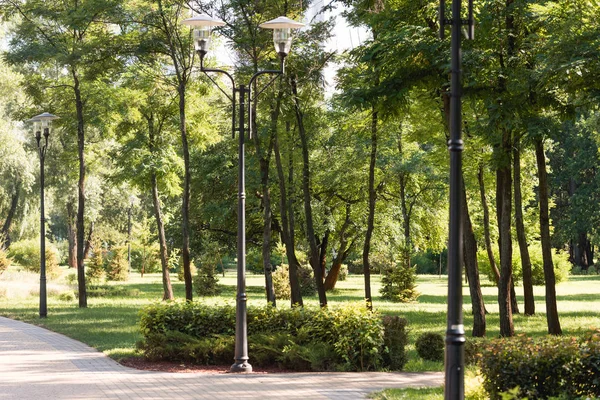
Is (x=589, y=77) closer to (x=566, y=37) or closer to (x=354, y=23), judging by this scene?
(x=566, y=37)

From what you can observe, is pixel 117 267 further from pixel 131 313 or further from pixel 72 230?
pixel 131 313

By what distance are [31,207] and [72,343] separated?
102 feet

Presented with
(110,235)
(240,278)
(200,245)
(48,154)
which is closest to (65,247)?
(110,235)

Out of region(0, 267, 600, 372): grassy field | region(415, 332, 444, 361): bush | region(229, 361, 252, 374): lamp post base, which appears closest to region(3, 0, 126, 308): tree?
region(0, 267, 600, 372): grassy field

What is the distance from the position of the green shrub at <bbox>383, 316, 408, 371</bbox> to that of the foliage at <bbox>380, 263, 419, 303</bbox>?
1956 cm

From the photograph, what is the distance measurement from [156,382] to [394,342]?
13.4 feet

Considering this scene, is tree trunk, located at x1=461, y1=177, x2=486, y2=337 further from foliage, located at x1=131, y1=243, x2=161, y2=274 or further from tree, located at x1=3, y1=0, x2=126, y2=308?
foliage, located at x1=131, y1=243, x2=161, y2=274

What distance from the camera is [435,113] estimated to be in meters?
22.7

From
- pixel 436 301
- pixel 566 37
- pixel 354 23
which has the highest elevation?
pixel 354 23

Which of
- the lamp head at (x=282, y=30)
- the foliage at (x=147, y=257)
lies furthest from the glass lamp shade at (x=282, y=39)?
the foliage at (x=147, y=257)

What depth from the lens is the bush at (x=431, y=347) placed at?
14.7 metres

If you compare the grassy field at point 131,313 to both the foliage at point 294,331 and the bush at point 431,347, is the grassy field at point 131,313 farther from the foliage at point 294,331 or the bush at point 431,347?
the foliage at point 294,331

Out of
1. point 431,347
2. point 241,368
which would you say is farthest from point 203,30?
point 431,347

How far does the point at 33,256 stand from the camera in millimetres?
48719
